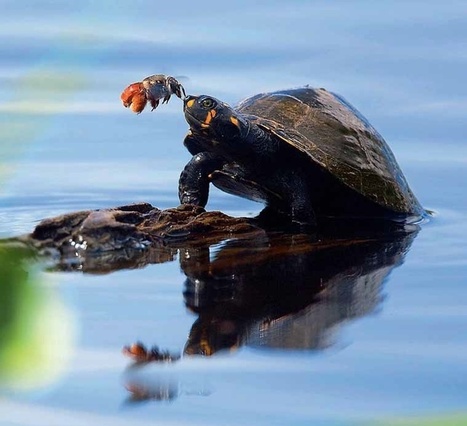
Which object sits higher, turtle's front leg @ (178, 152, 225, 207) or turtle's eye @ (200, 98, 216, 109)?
turtle's eye @ (200, 98, 216, 109)

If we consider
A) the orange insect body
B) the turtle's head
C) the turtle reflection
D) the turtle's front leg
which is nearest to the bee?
the orange insect body

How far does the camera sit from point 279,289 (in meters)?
3.55

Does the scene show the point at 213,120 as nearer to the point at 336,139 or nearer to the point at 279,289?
the point at 336,139

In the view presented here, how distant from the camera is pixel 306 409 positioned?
7.60ft

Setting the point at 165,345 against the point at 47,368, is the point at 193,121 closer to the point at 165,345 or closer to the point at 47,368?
the point at 165,345

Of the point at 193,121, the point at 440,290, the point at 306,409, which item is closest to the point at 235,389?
the point at 306,409

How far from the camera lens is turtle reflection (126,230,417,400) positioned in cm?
290

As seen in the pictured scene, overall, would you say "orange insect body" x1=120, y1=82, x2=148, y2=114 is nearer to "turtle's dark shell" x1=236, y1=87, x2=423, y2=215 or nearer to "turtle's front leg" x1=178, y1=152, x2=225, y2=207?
"turtle's front leg" x1=178, y1=152, x2=225, y2=207

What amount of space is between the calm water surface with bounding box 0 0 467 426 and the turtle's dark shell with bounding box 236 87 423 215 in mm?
327

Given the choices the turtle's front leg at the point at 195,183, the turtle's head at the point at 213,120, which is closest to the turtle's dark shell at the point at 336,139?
the turtle's head at the point at 213,120

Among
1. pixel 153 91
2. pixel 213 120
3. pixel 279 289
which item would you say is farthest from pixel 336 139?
pixel 279 289

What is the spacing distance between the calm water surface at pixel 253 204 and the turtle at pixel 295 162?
10.2 inches

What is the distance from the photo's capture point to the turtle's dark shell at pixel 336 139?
5008mm

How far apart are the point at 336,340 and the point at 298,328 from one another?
13cm
